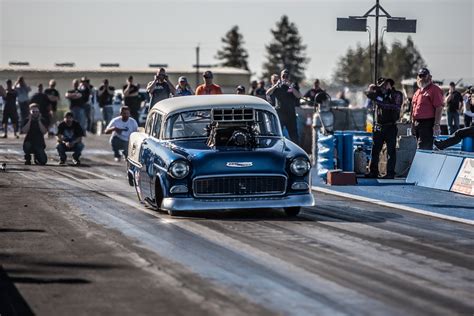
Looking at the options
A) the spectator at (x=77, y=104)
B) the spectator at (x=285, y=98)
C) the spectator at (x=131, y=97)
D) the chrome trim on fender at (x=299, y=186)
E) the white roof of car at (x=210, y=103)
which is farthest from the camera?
the spectator at (x=77, y=104)

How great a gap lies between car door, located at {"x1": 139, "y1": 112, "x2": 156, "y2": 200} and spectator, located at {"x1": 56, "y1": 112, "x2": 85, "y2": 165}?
10176 mm

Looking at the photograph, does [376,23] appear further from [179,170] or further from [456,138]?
[179,170]

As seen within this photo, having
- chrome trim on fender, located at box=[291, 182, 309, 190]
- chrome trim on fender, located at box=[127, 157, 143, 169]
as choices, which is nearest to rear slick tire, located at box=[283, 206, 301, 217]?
chrome trim on fender, located at box=[291, 182, 309, 190]

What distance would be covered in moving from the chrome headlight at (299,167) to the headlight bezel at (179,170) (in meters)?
1.36

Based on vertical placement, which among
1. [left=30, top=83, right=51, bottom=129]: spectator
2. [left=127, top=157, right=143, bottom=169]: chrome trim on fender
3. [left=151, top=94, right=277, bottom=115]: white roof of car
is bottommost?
[left=127, top=157, right=143, bottom=169]: chrome trim on fender

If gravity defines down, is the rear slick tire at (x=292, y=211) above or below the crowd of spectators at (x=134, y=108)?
below

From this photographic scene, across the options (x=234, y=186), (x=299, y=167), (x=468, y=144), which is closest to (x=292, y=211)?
(x=299, y=167)

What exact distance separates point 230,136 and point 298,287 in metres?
6.46

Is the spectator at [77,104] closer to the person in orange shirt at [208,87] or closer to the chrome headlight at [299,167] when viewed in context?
the person in orange shirt at [208,87]

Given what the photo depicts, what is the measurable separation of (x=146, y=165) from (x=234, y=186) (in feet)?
5.80

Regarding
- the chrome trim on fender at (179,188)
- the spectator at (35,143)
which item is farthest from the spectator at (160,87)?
the chrome trim on fender at (179,188)

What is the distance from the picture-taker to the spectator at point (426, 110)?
854 inches

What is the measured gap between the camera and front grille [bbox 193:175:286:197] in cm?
1577

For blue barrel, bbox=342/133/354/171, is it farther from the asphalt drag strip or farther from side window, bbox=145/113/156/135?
side window, bbox=145/113/156/135
